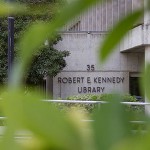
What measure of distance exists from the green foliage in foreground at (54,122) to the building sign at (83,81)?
9990 millimetres

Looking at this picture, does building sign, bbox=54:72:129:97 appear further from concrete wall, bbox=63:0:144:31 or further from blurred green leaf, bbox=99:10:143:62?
blurred green leaf, bbox=99:10:143:62

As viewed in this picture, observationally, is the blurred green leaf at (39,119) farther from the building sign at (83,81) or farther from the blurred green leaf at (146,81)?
the building sign at (83,81)

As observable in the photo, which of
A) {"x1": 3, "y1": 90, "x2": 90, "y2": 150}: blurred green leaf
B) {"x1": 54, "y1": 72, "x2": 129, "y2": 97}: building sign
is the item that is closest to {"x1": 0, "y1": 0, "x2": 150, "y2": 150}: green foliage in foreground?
{"x1": 3, "y1": 90, "x2": 90, "y2": 150}: blurred green leaf

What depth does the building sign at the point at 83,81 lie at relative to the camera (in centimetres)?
1030

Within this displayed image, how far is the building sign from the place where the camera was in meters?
10.3

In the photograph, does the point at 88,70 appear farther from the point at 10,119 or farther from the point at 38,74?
the point at 10,119

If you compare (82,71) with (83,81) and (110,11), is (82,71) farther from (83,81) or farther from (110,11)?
(110,11)

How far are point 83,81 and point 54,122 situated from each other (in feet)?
33.5

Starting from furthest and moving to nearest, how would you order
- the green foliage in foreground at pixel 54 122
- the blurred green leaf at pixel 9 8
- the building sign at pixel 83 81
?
the building sign at pixel 83 81 → the blurred green leaf at pixel 9 8 → the green foliage in foreground at pixel 54 122

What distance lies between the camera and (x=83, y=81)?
10391 mm

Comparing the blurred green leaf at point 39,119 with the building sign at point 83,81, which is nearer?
the blurred green leaf at point 39,119

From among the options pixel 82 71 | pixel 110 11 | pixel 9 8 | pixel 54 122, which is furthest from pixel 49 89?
pixel 82 71

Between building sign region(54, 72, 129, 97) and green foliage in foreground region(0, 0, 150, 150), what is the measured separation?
32.8 feet

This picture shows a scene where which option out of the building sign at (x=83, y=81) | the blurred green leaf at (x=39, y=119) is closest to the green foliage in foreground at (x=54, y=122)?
the blurred green leaf at (x=39, y=119)
